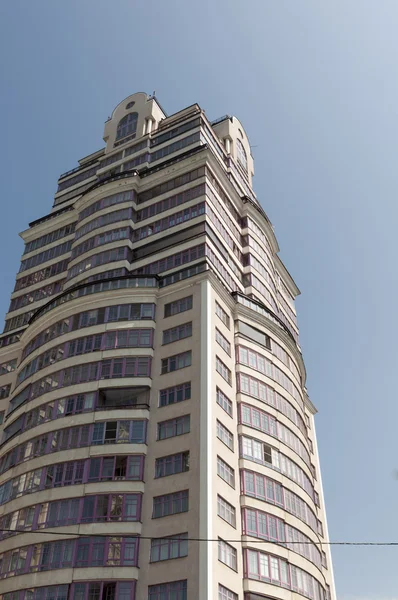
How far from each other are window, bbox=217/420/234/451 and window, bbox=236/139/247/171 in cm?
4574

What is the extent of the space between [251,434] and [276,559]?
993 cm

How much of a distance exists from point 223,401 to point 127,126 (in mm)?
48090

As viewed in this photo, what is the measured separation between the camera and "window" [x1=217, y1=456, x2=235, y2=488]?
45.1 m

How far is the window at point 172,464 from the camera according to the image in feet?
146

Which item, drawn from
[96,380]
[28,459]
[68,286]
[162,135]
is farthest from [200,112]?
[28,459]

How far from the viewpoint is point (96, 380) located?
50.5m

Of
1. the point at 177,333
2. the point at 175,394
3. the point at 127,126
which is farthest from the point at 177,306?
the point at 127,126

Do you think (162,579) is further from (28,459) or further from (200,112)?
(200,112)

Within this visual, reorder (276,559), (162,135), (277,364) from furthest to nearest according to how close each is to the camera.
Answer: (162,135), (277,364), (276,559)

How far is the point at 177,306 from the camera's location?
178ft

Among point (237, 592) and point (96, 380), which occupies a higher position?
point (96, 380)

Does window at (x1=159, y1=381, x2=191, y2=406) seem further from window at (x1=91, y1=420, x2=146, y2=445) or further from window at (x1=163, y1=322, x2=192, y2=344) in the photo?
window at (x1=163, y1=322, x2=192, y2=344)

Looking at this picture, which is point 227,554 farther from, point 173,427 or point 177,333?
point 177,333

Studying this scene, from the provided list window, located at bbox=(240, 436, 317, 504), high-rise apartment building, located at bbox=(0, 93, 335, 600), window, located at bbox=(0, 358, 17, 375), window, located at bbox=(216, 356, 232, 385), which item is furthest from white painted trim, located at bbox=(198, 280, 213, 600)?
window, located at bbox=(0, 358, 17, 375)
